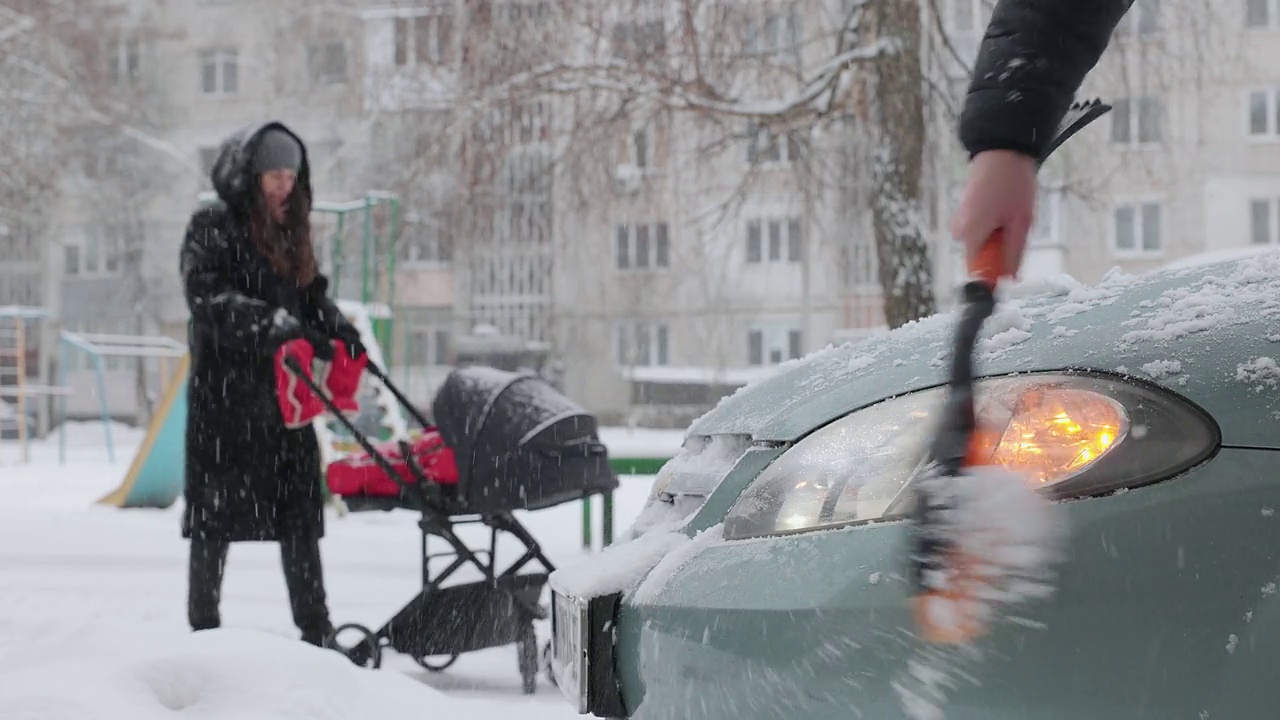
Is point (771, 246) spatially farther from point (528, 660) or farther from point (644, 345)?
point (528, 660)

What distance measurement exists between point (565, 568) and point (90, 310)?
123ft

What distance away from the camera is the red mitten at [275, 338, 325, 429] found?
153 inches

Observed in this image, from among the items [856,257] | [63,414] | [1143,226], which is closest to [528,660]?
[856,257]

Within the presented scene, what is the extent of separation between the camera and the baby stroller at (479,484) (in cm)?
391

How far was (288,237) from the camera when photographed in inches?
162

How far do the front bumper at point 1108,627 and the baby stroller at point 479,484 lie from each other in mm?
2298

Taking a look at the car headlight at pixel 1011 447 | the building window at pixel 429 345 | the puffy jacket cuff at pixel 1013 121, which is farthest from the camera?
the building window at pixel 429 345

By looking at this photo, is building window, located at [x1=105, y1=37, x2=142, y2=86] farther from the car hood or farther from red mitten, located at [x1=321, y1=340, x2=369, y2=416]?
the car hood

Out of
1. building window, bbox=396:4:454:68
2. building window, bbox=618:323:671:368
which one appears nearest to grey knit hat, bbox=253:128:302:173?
building window, bbox=396:4:454:68

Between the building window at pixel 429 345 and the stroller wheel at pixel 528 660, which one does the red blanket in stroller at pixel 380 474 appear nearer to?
the stroller wheel at pixel 528 660

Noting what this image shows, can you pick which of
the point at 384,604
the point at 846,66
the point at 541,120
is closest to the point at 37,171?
the point at 541,120

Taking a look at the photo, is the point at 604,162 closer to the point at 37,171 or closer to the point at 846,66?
the point at 846,66

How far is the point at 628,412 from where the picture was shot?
32531 millimetres

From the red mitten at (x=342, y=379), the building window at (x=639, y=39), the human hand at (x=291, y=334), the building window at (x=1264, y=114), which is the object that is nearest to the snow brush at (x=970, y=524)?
the human hand at (x=291, y=334)
